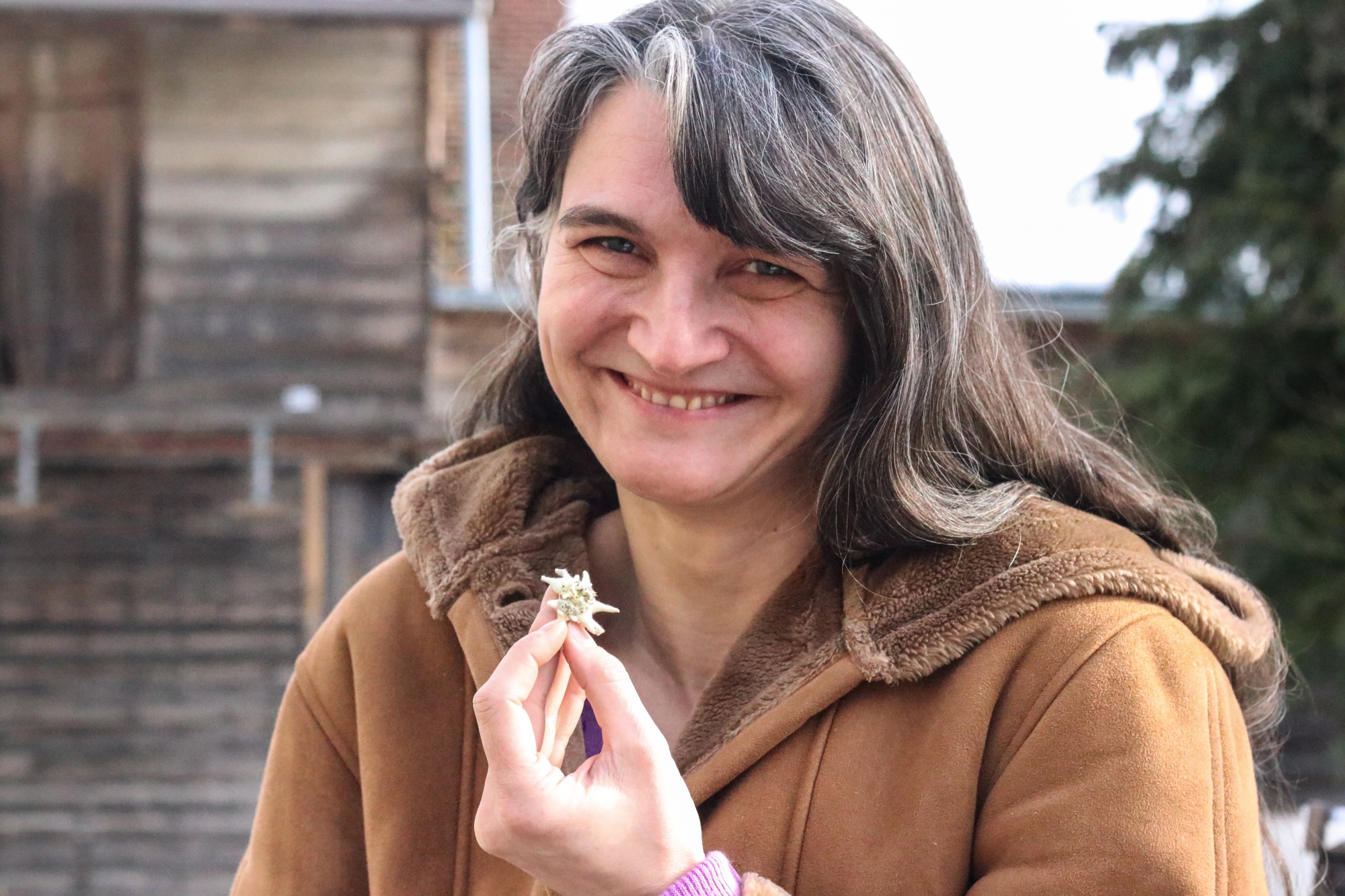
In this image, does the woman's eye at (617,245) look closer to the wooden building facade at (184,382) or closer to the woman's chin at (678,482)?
the woman's chin at (678,482)

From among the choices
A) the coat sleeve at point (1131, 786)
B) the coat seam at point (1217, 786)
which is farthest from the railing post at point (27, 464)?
the coat seam at point (1217, 786)

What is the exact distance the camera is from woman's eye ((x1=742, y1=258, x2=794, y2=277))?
147cm

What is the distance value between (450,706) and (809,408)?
648 mm

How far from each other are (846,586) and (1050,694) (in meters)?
0.29

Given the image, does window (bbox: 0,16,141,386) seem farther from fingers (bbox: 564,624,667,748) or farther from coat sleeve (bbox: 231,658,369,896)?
fingers (bbox: 564,624,667,748)

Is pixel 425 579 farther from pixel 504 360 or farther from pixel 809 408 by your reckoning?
pixel 809 408

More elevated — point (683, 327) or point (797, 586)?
point (683, 327)

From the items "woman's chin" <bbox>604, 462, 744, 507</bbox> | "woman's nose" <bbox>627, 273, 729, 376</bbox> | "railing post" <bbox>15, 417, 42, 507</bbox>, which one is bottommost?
"railing post" <bbox>15, 417, 42, 507</bbox>

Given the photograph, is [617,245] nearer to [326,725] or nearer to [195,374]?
[326,725]

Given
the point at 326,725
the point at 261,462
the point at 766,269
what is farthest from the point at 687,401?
the point at 261,462

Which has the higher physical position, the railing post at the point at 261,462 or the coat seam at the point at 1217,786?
the coat seam at the point at 1217,786

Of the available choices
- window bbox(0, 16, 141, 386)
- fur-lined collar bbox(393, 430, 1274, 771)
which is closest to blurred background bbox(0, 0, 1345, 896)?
window bbox(0, 16, 141, 386)

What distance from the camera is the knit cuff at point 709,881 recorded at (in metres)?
1.31

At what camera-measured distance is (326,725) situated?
186cm
